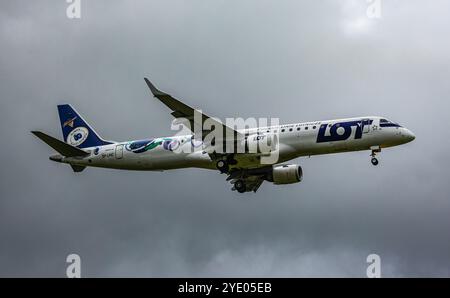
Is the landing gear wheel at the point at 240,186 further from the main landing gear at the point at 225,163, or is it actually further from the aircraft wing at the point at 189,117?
the aircraft wing at the point at 189,117

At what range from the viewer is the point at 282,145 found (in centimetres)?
6047

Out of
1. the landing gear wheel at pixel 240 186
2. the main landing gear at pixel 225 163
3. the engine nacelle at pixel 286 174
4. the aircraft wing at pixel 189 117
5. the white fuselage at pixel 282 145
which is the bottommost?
the landing gear wheel at pixel 240 186

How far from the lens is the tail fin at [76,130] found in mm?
68125

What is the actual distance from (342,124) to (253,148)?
664cm

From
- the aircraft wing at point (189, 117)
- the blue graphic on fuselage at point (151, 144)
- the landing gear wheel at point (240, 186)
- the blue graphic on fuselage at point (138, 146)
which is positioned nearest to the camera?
the aircraft wing at point (189, 117)

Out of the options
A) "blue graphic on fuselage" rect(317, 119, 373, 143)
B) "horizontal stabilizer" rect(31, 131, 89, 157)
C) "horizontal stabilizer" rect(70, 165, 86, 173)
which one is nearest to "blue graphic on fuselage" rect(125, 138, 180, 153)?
"horizontal stabilizer" rect(31, 131, 89, 157)

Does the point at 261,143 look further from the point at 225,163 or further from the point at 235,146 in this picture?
the point at 225,163

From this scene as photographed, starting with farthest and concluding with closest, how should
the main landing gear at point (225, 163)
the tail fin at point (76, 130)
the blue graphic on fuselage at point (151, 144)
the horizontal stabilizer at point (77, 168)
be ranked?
the tail fin at point (76, 130) → the horizontal stabilizer at point (77, 168) → the blue graphic on fuselage at point (151, 144) → the main landing gear at point (225, 163)

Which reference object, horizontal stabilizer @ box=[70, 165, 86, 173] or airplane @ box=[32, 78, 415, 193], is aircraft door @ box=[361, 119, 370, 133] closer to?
airplane @ box=[32, 78, 415, 193]

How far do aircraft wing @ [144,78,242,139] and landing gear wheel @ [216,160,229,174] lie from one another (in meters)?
2.04

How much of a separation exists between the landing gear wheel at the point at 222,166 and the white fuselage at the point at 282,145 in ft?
2.23

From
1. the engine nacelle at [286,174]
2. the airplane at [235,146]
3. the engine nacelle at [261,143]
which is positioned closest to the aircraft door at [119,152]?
the airplane at [235,146]

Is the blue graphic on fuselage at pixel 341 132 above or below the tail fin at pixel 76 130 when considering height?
below
